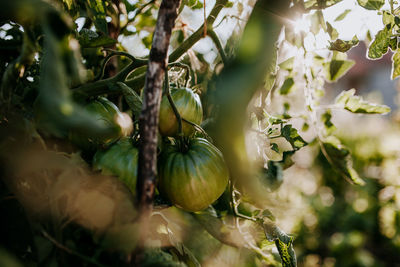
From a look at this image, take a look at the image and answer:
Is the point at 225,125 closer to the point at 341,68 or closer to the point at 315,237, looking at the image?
the point at 341,68

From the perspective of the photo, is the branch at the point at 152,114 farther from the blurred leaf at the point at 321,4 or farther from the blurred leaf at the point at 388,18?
the blurred leaf at the point at 388,18

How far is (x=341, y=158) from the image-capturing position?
47cm

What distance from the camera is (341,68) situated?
0.58 metres

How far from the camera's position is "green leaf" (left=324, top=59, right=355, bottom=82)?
22.4 inches

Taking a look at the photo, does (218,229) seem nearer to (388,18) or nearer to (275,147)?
(275,147)

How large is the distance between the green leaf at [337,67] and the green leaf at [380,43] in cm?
5

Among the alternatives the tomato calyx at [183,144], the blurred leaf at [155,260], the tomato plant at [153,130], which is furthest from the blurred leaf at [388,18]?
the blurred leaf at [155,260]

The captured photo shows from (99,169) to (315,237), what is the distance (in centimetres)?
313

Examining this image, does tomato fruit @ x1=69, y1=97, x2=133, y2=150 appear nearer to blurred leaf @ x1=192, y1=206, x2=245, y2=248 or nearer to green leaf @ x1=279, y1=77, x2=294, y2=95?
blurred leaf @ x1=192, y1=206, x2=245, y2=248

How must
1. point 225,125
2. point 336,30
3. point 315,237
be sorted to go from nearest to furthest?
point 225,125
point 336,30
point 315,237

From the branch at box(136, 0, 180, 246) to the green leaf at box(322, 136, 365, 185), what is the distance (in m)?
0.28

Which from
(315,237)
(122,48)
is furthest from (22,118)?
(315,237)

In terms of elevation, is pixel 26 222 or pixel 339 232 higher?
pixel 26 222

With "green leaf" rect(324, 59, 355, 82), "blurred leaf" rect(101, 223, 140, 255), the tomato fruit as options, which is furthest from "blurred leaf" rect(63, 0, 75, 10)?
"green leaf" rect(324, 59, 355, 82)
